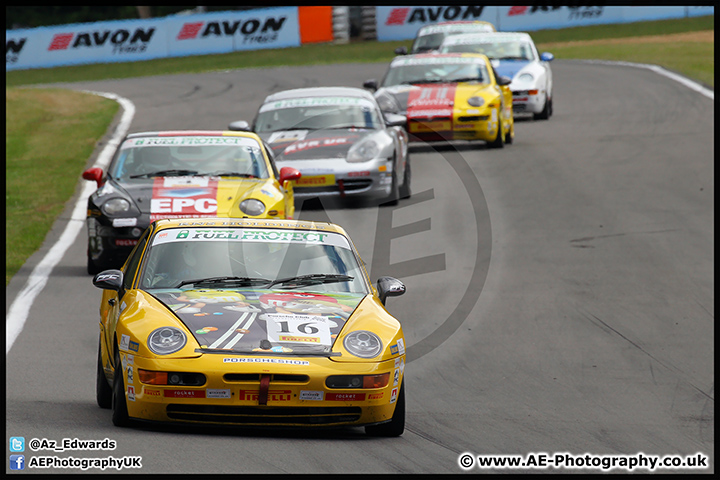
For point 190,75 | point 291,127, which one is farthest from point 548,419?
point 190,75

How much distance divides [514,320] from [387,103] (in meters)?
9.06

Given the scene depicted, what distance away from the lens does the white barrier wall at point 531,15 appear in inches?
1826

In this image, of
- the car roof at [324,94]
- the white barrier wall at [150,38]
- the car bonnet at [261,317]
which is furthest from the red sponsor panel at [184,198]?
the white barrier wall at [150,38]

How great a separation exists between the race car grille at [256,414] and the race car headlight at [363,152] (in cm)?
875

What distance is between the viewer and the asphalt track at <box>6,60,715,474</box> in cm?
646

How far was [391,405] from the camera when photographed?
6.66 meters

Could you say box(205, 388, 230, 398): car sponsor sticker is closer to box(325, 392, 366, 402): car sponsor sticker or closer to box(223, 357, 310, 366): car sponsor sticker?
box(223, 357, 310, 366): car sponsor sticker

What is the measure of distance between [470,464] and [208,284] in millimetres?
2222

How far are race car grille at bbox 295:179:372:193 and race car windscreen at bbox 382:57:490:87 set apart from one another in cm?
490

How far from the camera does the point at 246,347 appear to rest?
646cm

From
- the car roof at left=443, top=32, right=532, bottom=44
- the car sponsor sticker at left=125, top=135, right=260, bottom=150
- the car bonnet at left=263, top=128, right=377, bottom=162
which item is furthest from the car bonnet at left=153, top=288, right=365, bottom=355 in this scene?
the car roof at left=443, top=32, right=532, bottom=44

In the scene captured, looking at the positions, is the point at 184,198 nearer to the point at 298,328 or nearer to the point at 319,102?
the point at 319,102

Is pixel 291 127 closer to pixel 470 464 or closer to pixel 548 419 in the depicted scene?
pixel 548 419
